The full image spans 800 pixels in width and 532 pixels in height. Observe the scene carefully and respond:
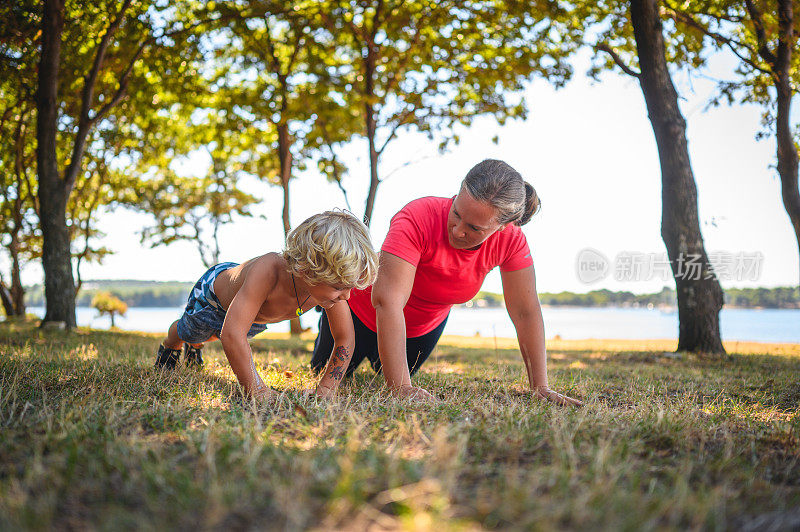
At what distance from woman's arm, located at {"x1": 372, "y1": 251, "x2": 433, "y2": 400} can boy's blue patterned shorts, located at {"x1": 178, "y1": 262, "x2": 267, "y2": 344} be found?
4.30 ft

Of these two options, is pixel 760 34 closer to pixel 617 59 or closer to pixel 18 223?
pixel 617 59

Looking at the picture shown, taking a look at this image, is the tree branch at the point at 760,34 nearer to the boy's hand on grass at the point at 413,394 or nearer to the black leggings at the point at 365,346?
the black leggings at the point at 365,346

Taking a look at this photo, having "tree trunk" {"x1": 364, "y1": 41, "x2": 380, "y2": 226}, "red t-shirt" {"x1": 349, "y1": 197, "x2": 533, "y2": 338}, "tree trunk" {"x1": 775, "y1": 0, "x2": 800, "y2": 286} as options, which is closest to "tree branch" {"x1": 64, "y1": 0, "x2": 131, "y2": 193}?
"tree trunk" {"x1": 364, "y1": 41, "x2": 380, "y2": 226}

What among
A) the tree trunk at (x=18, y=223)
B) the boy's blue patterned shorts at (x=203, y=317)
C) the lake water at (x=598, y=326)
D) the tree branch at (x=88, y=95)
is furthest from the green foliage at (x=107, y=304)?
the boy's blue patterned shorts at (x=203, y=317)

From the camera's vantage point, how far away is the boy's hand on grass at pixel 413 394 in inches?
120

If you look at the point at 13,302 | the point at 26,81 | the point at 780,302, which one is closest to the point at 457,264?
the point at 26,81

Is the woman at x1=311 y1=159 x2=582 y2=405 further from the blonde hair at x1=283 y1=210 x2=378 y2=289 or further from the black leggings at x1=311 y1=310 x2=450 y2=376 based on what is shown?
the blonde hair at x1=283 y1=210 x2=378 y2=289

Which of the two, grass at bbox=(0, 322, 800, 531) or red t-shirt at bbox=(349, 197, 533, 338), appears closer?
grass at bbox=(0, 322, 800, 531)

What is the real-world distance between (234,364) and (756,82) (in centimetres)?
1109

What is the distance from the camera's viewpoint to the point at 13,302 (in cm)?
2191

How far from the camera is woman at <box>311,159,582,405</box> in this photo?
325 cm

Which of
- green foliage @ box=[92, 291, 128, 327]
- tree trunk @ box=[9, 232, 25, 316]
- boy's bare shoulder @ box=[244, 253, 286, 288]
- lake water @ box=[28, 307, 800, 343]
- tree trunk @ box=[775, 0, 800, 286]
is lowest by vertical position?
lake water @ box=[28, 307, 800, 343]

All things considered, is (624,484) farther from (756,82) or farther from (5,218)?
(5,218)

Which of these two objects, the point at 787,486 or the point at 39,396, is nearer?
the point at 787,486
